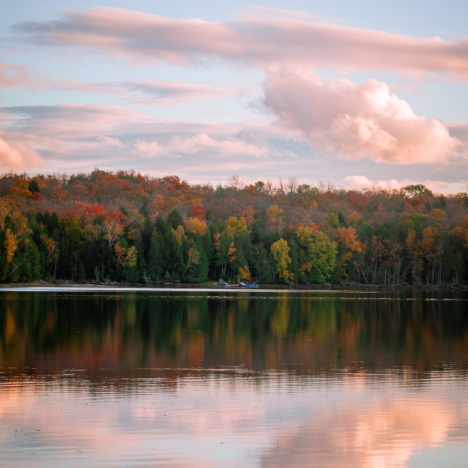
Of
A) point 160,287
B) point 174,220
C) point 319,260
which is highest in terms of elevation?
point 174,220

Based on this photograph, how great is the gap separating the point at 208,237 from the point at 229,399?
10286cm

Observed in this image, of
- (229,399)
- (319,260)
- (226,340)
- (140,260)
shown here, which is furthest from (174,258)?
(229,399)

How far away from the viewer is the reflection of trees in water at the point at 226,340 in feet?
65.7

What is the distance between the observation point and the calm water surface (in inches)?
422

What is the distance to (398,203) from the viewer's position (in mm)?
157000

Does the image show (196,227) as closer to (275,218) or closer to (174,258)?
(174,258)

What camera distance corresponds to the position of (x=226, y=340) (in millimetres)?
26016

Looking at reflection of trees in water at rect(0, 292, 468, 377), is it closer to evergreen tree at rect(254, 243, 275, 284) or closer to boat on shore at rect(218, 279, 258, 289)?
boat on shore at rect(218, 279, 258, 289)

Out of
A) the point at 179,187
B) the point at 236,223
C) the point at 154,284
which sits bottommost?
the point at 154,284

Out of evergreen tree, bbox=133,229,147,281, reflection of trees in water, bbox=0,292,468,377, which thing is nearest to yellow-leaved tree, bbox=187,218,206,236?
evergreen tree, bbox=133,229,147,281

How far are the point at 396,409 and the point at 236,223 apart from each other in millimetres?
112703

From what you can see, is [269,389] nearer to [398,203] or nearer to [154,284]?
[154,284]

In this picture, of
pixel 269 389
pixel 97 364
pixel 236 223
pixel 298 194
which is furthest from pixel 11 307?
pixel 298 194

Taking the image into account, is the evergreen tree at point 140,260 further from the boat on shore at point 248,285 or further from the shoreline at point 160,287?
the boat on shore at point 248,285
